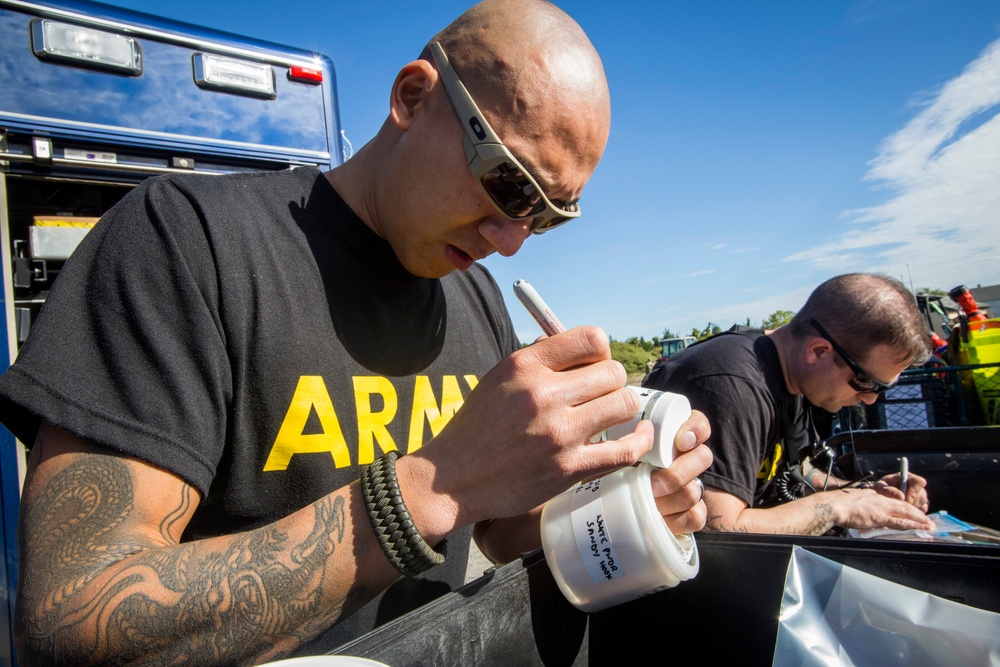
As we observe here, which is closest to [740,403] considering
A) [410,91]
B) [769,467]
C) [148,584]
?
[769,467]

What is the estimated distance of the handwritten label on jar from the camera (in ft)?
3.22

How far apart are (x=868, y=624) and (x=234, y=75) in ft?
11.1

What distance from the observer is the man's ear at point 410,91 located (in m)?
1.36

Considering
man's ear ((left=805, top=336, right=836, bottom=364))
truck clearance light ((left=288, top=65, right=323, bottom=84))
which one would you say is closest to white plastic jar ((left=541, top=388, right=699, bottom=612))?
man's ear ((left=805, top=336, right=836, bottom=364))

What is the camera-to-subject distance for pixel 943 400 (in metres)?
4.52

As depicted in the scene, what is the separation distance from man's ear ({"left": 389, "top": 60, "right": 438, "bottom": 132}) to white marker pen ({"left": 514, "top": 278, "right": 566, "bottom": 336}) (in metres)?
0.50

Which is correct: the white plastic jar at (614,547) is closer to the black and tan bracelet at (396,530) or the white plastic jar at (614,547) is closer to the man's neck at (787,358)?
the black and tan bracelet at (396,530)

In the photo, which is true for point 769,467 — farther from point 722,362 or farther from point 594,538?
point 594,538

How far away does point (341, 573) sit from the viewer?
0.93 m

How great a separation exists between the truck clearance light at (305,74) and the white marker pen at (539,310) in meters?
2.70

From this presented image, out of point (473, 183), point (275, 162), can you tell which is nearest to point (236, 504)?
point (473, 183)

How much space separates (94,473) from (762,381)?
2557mm

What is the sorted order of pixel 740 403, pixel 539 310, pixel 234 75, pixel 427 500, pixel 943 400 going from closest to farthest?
pixel 427 500, pixel 539 310, pixel 740 403, pixel 234 75, pixel 943 400

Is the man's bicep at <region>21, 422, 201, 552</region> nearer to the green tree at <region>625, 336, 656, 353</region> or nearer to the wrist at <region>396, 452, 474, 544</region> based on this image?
the wrist at <region>396, 452, 474, 544</region>
